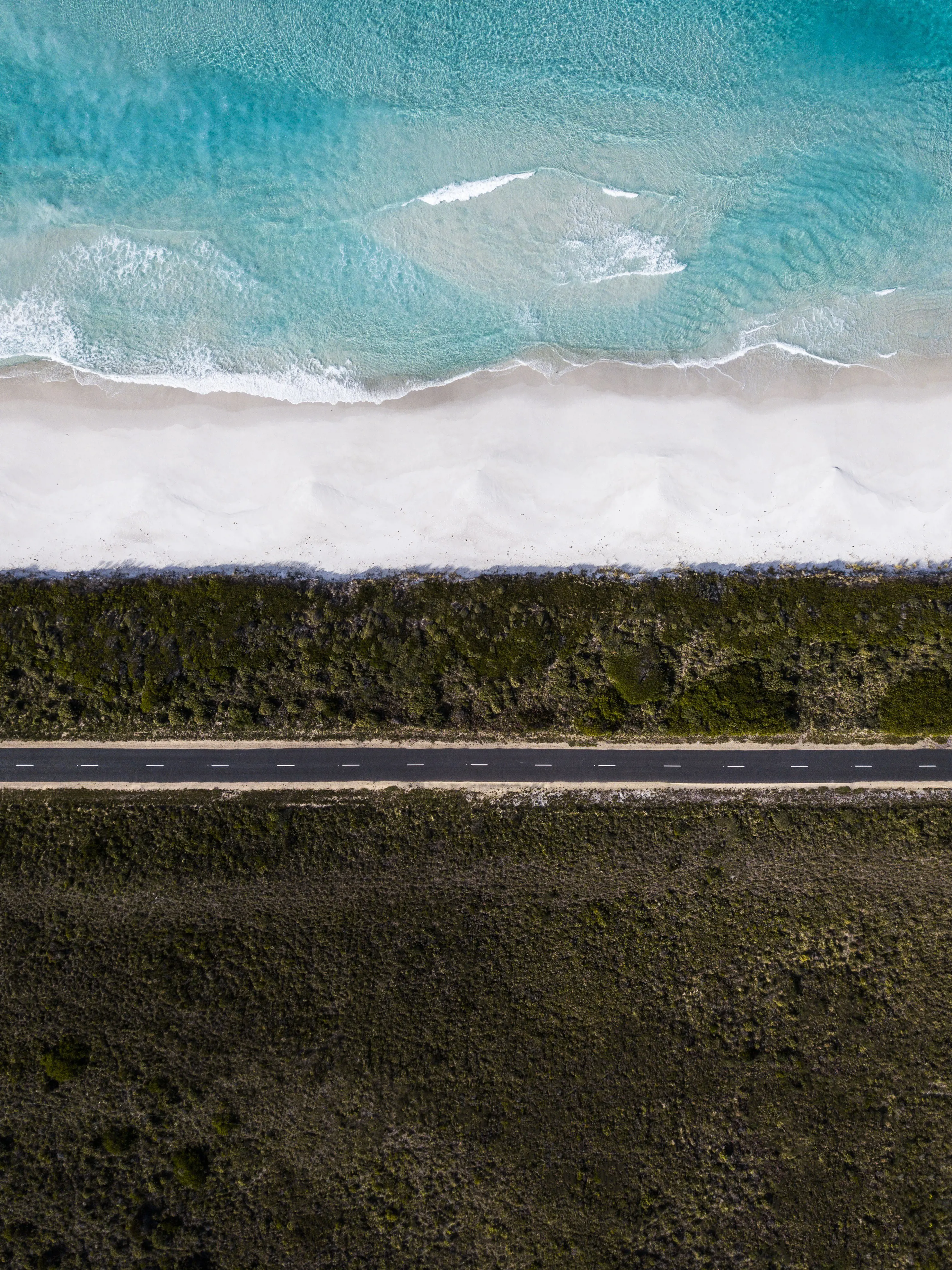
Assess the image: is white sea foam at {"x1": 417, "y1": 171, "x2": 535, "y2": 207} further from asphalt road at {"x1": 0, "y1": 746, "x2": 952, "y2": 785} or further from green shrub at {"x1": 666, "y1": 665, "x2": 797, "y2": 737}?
asphalt road at {"x1": 0, "y1": 746, "x2": 952, "y2": 785}

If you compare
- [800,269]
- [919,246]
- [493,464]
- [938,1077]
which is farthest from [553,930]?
[919,246]

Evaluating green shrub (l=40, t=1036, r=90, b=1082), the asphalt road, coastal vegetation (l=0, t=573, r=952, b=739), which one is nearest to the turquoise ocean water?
coastal vegetation (l=0, t=573, r=952, b=739)

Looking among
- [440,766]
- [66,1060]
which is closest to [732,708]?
[440,766]

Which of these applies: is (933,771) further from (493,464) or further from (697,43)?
(697,43)

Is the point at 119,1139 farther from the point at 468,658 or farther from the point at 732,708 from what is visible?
the point at 732,708

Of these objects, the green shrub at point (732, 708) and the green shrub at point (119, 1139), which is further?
the green shrub at point (732, 708)

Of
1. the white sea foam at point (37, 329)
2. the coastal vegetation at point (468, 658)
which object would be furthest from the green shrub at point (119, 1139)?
the white sea foam at point (37, 329)

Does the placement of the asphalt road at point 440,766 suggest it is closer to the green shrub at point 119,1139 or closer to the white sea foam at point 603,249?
the green shrub at point 119,1139

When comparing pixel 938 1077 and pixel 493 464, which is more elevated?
pixel 493 464
